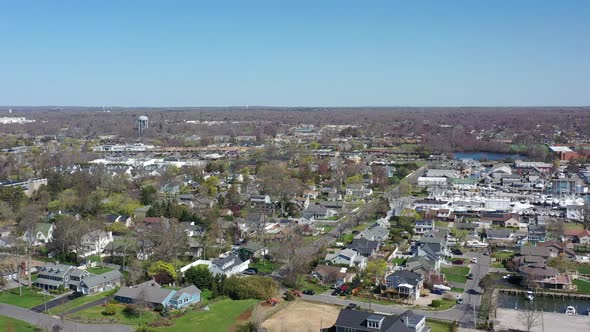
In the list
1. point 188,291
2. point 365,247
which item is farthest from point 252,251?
point 188,291

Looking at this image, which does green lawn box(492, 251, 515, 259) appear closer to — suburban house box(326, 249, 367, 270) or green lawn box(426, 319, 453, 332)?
suburban house box(326, 249, 367, 270)

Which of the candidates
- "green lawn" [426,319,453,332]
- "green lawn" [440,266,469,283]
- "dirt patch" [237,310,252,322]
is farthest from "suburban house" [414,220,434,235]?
"dirt patch" [237,310,252,322]

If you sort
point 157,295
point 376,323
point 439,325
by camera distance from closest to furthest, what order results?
1. point 376,323
2. point 439,325
3. point 157,295

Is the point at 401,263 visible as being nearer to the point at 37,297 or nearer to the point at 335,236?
the point at 335,236

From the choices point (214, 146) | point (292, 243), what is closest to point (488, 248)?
point (292, 243)

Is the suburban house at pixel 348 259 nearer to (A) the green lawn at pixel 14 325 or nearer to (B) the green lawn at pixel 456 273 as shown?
(B) the green lawn at pixel 456 273

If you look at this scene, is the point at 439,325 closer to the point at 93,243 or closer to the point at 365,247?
the point at 365,247

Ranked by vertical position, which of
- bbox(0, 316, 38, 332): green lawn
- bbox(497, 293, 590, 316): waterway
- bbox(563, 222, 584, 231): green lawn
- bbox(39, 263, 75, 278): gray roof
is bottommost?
bbox(0, 316, 38, 332): green lawn
